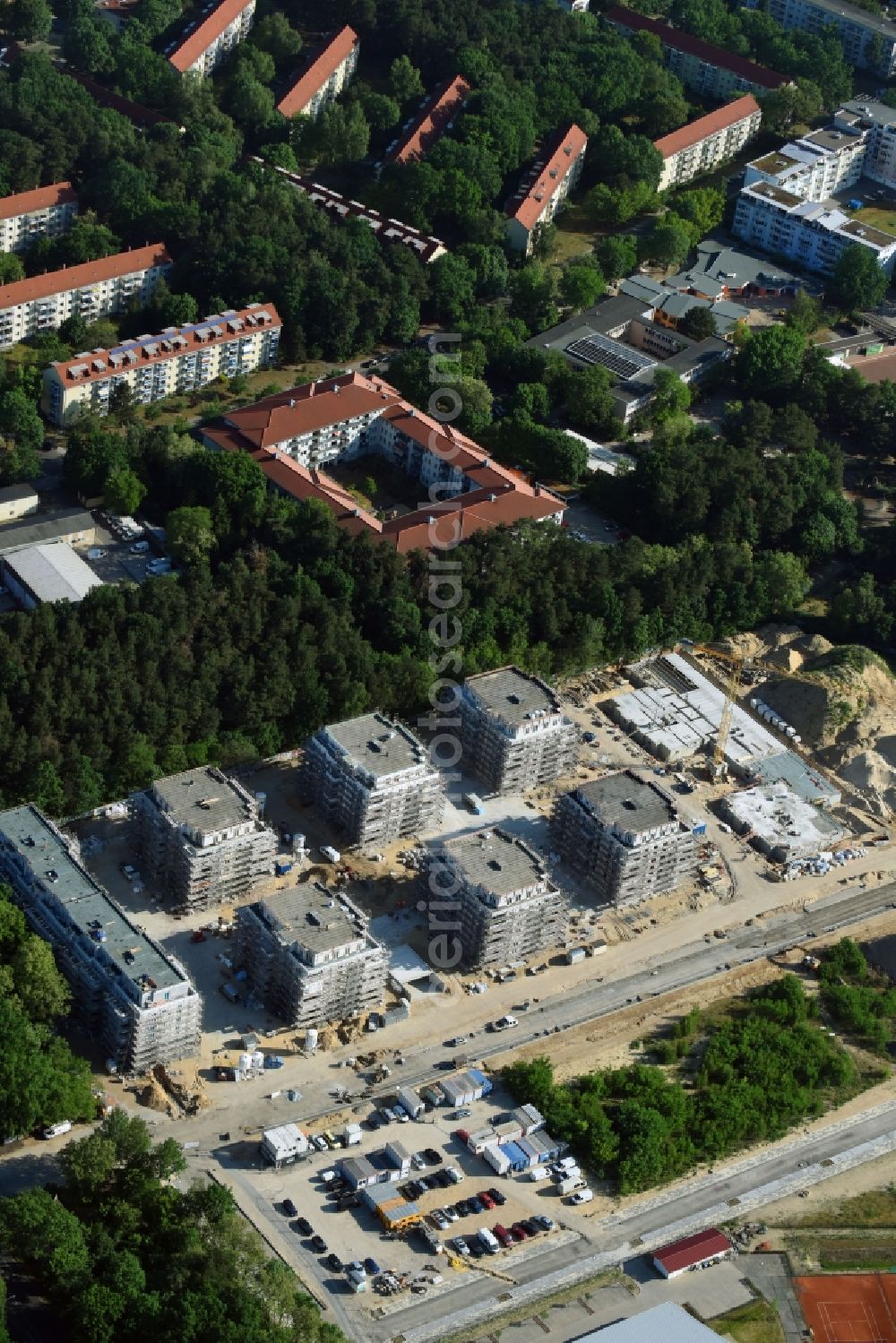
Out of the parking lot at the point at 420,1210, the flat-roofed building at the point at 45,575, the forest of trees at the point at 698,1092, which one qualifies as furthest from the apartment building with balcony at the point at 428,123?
the parking lot at the point at 420,1210

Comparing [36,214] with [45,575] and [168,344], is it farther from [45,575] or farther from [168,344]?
[45,575]

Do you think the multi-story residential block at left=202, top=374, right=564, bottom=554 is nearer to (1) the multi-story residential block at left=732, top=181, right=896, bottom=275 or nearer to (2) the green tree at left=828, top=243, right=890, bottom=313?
(2) the green tree at left=828, top=243, right=890, bottom=313

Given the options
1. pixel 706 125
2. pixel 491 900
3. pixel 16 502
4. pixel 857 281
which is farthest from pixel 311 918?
pixel 706 125

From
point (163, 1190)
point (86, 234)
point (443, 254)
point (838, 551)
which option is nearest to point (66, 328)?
point (86, 234)

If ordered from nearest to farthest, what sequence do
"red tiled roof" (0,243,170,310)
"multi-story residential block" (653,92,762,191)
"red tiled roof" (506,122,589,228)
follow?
"red tiled roof" (0,243,170,310)
"red tiled roof" (506,122,589,228)
"multi-story residential block" (653,92,762,191)

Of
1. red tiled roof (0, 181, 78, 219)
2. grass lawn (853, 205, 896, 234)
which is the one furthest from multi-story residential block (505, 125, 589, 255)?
red tiled roof (0, 181, 78, 219)

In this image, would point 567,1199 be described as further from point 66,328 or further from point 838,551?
point 66,328
